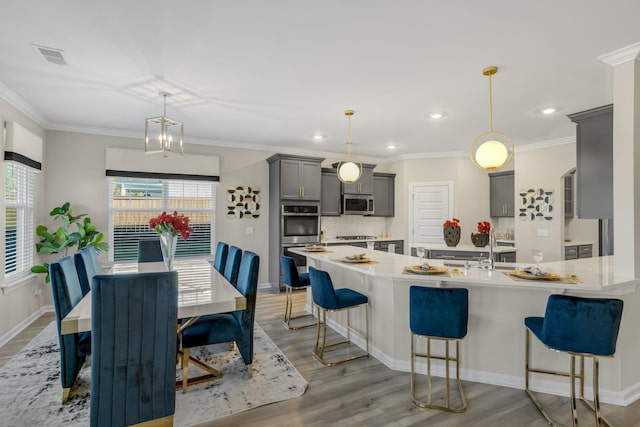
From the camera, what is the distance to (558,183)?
536 centimetres

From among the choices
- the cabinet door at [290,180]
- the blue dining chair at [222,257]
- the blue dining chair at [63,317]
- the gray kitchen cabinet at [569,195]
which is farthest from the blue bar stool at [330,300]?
the gray kitchen cabinet at [569,195]

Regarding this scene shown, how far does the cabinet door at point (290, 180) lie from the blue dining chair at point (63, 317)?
3552 millimetres

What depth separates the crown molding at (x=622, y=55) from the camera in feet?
8.13

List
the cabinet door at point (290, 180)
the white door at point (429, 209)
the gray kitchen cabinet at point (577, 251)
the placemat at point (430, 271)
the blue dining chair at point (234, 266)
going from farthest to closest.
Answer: the white door at point (429, 209)
the cabinet door at point (290, 180)
the gray kitchen cabinet at point (577, 251)
the blue dining chair at point (234, 266)
the placemat at point (430, 271)

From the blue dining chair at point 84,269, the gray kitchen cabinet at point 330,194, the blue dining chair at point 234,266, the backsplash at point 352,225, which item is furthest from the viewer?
the backsplash at point 352,225

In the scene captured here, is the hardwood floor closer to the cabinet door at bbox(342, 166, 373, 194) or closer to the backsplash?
the backsplash

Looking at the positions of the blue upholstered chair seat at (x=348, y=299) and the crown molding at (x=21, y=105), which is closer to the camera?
the blue upholstered chair seat at (x=348, y=299)

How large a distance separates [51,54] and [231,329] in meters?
2.71

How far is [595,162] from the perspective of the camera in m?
3.00

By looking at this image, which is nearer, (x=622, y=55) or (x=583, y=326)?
(x=583, y=326)

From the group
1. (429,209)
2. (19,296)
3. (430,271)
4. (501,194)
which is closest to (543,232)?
(501,194)

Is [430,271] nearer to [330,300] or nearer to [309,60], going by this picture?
[330,300]

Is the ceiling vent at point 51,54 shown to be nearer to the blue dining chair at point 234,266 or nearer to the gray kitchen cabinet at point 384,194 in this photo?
the blue dining chair at point 234,266

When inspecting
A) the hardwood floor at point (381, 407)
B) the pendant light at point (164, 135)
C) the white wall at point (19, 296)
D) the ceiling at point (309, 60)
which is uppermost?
the ceiling at point (309, 60)
